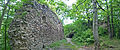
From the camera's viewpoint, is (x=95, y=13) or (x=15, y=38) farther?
(x=95, y=13)

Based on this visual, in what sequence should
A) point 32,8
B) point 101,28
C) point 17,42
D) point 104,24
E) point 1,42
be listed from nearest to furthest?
point 1,42, point 17,42, point 32,8, point 101,28, point 104,24

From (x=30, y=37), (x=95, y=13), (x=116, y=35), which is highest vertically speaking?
(x=95, y=13)

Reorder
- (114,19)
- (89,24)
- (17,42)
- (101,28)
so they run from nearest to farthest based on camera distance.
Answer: (17,42), (114,19), (101,28), (89,24)

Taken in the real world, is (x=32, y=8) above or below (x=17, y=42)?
above

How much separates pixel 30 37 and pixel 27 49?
2.58ft

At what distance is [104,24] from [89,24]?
11.9ft

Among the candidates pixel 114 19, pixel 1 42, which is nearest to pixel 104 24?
pixel 114 19

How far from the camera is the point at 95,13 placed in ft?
21.0

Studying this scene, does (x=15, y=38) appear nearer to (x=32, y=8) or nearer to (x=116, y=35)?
(x=32, y=8)

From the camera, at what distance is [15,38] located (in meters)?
5.55

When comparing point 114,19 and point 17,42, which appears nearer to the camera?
point 17,42

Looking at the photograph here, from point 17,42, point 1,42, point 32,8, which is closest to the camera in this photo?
point 1,42

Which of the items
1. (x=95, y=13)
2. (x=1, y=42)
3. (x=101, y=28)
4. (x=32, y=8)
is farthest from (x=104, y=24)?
(x=1, y=42)

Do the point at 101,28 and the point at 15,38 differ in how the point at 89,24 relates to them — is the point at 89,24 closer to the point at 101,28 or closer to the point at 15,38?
the point at 101,28
